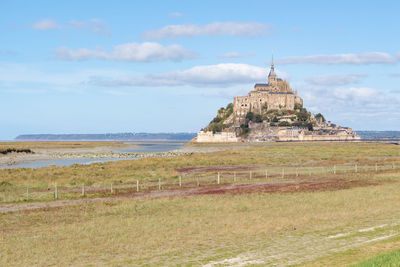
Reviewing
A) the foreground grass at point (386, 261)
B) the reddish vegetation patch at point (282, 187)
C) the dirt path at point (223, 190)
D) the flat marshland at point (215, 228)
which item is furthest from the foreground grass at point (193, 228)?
the reddish vegetation patch at point (282, 187)

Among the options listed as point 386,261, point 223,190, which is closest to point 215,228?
point 386,261

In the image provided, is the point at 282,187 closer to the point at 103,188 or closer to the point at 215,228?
the point at 103,188

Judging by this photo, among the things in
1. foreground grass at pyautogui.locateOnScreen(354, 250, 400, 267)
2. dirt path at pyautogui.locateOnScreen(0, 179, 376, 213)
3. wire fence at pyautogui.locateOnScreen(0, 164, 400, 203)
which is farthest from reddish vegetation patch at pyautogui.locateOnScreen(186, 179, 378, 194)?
foreground grass at pyautogui.locateOnScreen(354, 250, 400, 267)

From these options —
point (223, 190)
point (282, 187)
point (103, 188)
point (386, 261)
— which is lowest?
point (103, 188)

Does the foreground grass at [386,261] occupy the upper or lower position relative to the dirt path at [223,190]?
upper

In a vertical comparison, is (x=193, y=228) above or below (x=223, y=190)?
above

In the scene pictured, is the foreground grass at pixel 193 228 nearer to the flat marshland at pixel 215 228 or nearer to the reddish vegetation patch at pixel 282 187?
the flat marshland at pixel 215 228

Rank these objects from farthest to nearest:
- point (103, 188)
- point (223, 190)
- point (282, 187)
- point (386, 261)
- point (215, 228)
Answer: point (103, 188) < point (282, 187) < point (223, 190) < point (215, 228) < point (386, 261)

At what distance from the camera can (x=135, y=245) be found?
20.8 meters

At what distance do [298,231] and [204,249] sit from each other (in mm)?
5532

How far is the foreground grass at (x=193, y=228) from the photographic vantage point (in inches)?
735

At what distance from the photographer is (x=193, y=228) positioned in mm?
24641

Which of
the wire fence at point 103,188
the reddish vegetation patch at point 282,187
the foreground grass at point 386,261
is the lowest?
the wire fence at point 103,188

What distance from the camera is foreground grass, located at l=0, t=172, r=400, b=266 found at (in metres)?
18.7
